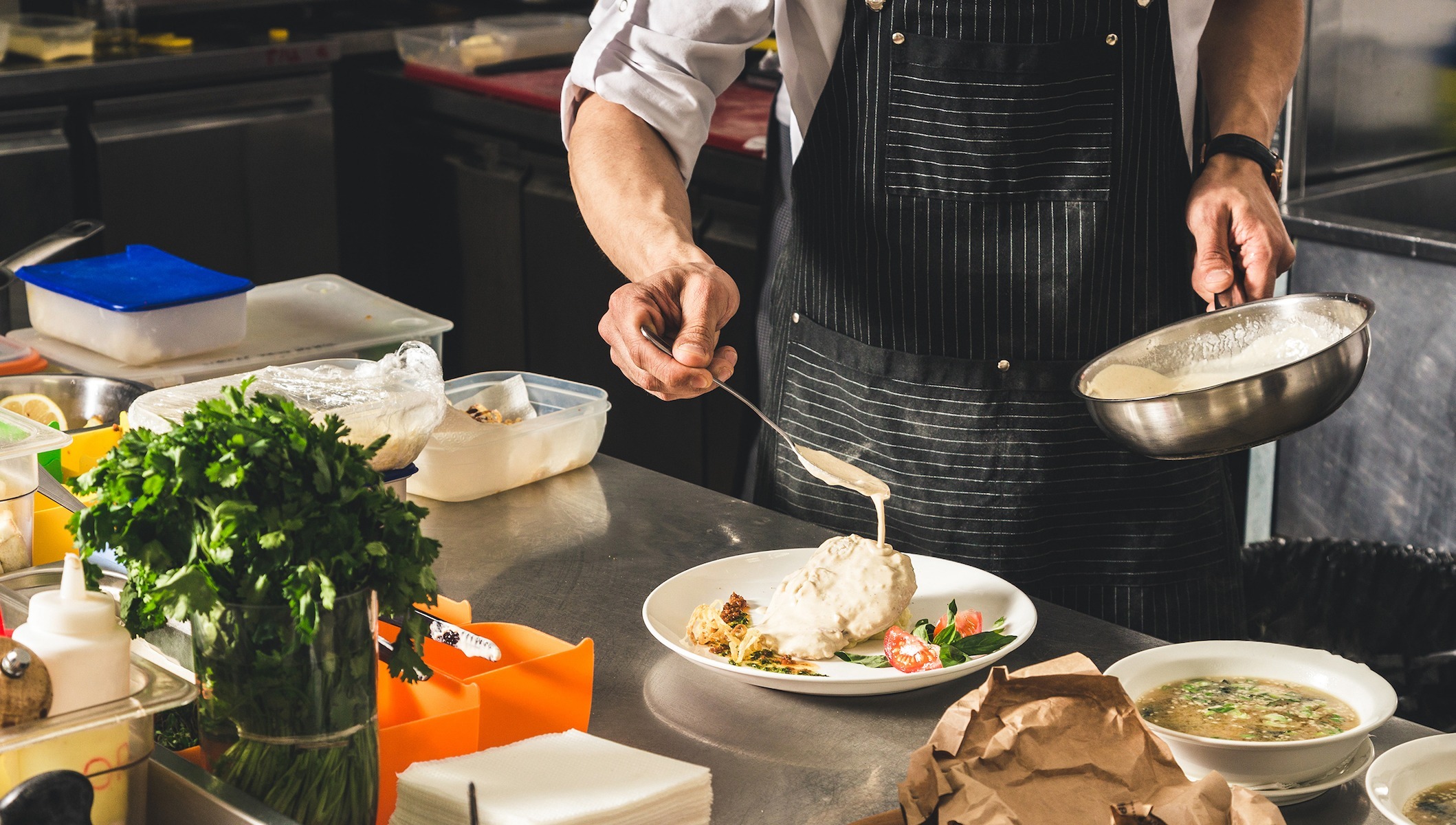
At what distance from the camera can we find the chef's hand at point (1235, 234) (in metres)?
1.51

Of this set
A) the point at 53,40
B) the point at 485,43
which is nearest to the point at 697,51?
the point at 485,43

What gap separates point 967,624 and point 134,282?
4.13 feet

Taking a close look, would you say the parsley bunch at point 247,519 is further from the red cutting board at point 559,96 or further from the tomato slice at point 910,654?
the red cutting board at point 559,96

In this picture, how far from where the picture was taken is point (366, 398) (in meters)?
1.44

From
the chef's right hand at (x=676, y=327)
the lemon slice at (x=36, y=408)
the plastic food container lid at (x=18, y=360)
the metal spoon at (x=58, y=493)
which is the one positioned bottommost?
the metal spoon at (x=58, y=493)

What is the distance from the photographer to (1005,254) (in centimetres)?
165

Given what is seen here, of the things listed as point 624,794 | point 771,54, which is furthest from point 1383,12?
point 624,794

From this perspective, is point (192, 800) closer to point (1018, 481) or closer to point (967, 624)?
point (967, 624)

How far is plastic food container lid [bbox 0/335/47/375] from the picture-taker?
1830 mm

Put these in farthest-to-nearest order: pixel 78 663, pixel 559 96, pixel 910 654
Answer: pixel 559 96, pixel 910 654, pixel 78 663

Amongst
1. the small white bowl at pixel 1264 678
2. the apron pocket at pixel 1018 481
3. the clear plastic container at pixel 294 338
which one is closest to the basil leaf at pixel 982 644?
the small white bowl at pixel 1264 678

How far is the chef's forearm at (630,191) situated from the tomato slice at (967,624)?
1.39ft

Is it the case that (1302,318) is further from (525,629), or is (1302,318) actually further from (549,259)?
(549,259)

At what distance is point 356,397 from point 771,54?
7.72 feet
